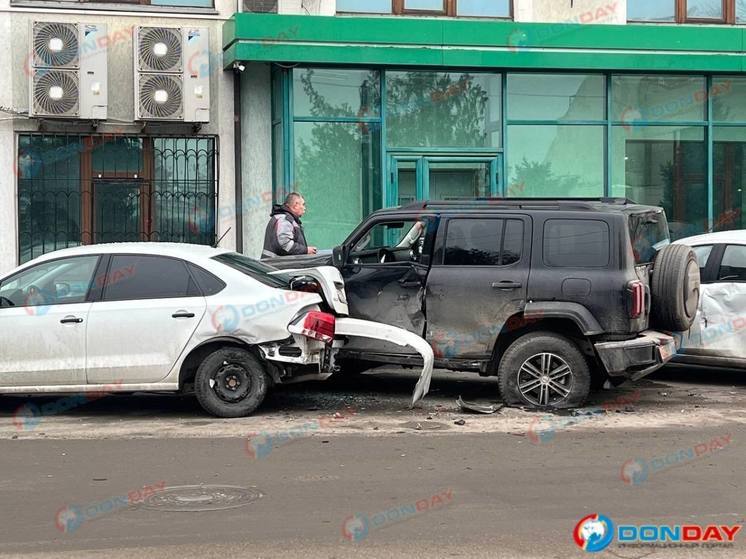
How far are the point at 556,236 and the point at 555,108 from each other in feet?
23.7

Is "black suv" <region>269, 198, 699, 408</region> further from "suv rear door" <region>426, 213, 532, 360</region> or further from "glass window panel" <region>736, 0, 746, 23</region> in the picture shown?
"glass window panel" <region>736, 0, 746, 23</region>

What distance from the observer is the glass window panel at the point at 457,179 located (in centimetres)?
1670

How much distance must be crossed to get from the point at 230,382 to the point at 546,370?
298cm

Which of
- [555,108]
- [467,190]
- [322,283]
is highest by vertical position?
[555,108]

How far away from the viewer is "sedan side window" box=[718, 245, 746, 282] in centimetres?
1150

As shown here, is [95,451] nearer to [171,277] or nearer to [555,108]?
[171,277]

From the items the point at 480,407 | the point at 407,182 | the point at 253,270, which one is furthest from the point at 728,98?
the point at 253,270

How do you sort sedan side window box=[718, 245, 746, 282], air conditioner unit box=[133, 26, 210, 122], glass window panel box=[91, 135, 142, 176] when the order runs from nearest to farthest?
sedan side window box=[718, 245, 746, 282], air conditioner unit box=[133, 26, 210, 122], glass window panel box=[91, 135, 142, 176]

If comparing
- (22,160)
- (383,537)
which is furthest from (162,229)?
(383,537)

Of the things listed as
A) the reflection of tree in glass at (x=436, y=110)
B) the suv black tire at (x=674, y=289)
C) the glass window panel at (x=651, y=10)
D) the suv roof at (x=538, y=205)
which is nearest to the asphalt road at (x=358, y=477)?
the suv black tire at (x=674, y=289)

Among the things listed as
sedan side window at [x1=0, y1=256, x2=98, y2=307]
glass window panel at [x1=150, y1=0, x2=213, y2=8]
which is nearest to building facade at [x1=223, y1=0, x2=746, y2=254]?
glass window panel at [x1=150, y1=0, x2=213, y2=8]

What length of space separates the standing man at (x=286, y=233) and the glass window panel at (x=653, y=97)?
6.21m

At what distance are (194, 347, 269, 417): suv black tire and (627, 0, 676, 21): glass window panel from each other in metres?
10.5

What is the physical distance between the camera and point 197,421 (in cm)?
970
